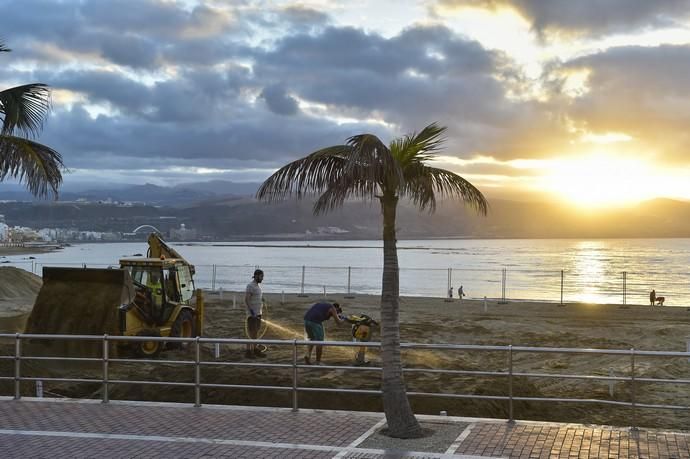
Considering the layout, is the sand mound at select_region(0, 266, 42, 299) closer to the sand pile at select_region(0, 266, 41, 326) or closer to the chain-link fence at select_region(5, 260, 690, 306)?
the sand pile at select_region(0, 266, 41, 326)

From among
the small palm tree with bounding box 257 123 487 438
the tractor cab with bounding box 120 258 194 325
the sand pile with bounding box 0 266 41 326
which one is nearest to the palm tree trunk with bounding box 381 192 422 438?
the small palm tree with bounding box 257 123 487 438

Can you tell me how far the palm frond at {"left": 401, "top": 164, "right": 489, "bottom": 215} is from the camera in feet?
31.2

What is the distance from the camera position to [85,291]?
18922 millimetres

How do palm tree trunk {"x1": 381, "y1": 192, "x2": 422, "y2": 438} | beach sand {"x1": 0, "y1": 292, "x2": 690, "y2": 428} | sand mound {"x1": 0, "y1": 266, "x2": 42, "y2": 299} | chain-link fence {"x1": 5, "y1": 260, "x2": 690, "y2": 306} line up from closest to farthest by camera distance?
palm tree trunk {"x1": 381, "y1": 192, "x2": 422, "y2": 438}, beach sand {"x1": 0, "y1": 292, "x2": 690, "y2": 428}, sand mound {"x1": 0, "y1": 266, "x2": 42, "y2": 299}, chain-link fence {"x1": 5, "y1": 260, "x2": 690, "y2": 306}

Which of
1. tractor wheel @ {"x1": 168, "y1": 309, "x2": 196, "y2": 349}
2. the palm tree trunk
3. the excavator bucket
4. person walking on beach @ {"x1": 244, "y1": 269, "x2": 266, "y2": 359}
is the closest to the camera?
the palm tree trunk

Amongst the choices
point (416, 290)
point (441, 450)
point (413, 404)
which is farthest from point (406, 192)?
point (416, 290)

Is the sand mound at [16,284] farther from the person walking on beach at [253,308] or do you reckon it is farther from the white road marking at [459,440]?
the white road marking at [459,440]

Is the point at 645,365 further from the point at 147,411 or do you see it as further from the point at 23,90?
the point at 23,90

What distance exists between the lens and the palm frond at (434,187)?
952 cm

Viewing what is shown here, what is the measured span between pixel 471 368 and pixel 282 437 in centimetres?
1086

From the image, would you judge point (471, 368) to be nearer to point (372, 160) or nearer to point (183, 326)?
point (183, 326)

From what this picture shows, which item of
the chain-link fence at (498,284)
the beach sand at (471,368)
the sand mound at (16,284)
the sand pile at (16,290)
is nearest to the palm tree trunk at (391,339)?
the beach sand at (471,368)

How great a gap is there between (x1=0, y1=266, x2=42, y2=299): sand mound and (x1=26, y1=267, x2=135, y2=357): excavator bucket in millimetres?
18887

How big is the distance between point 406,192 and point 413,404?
19.5 ft
